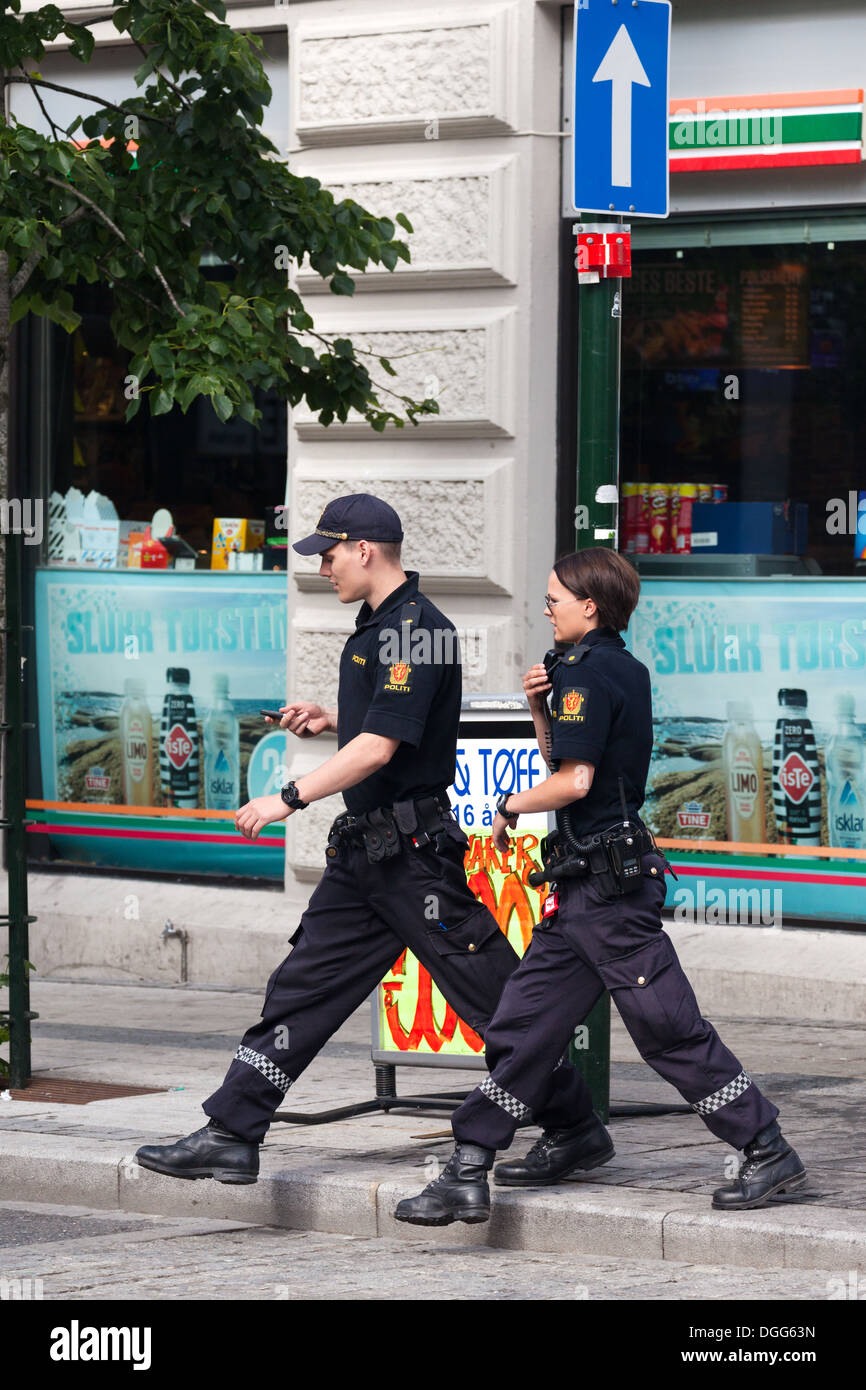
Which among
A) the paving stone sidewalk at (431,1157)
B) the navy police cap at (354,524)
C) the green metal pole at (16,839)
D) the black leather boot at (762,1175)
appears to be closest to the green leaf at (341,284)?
the green metal pole at (16,839)

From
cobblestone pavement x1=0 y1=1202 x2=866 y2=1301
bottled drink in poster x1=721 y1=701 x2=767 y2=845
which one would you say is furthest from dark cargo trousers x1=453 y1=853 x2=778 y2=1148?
bottled drink in poster x1=721 y1=701 x2=767 y2=845

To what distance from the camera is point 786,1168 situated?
6031 mm

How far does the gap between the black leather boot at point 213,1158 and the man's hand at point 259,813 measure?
94cm

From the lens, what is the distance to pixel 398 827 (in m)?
6.31

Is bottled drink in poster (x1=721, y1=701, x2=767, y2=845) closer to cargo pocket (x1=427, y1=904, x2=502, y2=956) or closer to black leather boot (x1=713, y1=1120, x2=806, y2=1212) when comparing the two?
cargo pocket (x1=427, y1=904, x2=502, y2=956)

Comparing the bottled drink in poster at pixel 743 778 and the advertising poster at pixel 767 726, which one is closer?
the advertising poster at pixel 767 726

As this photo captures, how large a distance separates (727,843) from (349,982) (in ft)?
12.7

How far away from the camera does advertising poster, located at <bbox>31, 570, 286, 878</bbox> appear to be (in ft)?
36.9

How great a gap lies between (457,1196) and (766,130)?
5.49m

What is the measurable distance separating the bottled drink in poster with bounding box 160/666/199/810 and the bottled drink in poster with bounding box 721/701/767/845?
293 centimetres

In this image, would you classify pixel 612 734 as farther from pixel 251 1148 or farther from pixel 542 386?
pixel 542 386

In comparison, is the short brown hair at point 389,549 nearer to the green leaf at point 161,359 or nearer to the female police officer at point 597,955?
the female police officer at point 597,955

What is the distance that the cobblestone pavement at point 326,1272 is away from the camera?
18.1 ft

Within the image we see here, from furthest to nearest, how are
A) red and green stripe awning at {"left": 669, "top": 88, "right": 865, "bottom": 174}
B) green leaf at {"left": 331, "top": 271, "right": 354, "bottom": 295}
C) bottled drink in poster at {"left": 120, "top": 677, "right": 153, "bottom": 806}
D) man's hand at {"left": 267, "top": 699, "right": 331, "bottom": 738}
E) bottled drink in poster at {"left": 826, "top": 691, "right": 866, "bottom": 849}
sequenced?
bottled drink in poster at {"left": 120, "top": 677, "right": 153, "bottom": 806} < bottled drink in poster at {"left": 826, "top": 691, "right": 866, "bottom": 849} < red and green stripe awning at {"left": 669, "top": 88, "right": 865, "bottom": 174} < green leaf at {"left": 331, "top": 271, "right": 354, "bottom": 295} < man's hand at {"left": 267, "top": 699, "right": 331, "bottom": 738}
